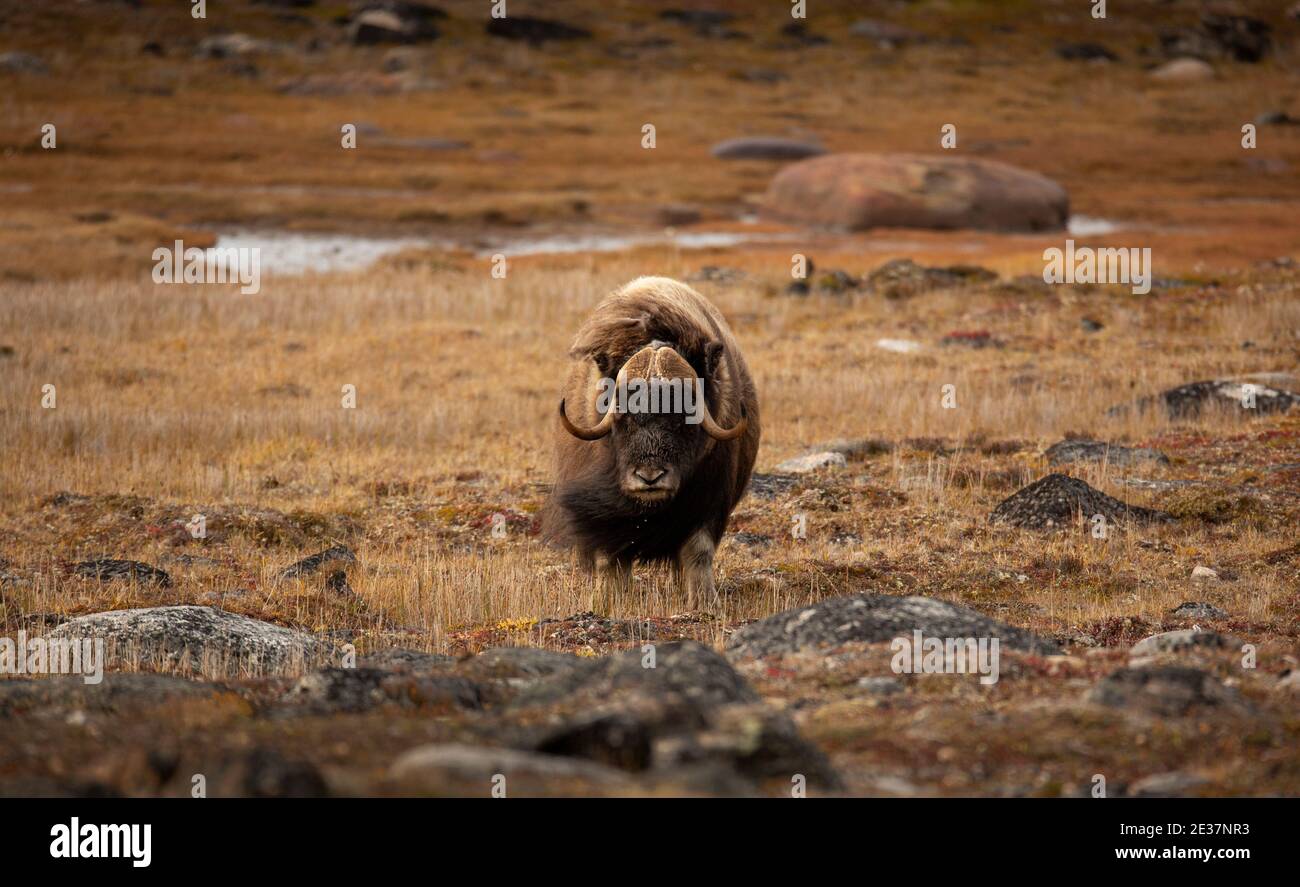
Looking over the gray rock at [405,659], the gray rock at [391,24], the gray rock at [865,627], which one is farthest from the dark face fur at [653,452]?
the gray rock at [391,24]

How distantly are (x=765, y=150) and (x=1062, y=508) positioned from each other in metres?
51.5

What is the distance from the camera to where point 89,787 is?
502 cm

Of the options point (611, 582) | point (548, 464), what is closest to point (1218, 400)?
point (548, 464)

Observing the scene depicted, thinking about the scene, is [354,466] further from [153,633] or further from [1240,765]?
[1240,765]

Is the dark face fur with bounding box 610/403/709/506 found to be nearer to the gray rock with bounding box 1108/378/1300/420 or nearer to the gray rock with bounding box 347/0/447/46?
the gray rock with bounding box 1108/378/1300/420

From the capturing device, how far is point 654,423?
402 inches

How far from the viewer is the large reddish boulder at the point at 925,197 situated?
153ft

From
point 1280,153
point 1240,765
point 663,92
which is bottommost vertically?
point 1240,765

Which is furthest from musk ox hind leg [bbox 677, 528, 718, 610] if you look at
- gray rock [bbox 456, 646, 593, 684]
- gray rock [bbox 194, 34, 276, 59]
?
gray rock [bbox 194, 34, 276, 59]

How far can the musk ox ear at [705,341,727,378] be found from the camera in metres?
10.7

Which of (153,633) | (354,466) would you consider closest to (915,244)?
(354,466)

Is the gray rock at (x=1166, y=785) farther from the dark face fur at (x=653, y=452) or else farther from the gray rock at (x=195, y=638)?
the gray rock at (x=195, y=638)

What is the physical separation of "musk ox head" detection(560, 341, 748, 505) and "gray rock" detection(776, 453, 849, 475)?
5.86 m

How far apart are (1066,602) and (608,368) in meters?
3.94
